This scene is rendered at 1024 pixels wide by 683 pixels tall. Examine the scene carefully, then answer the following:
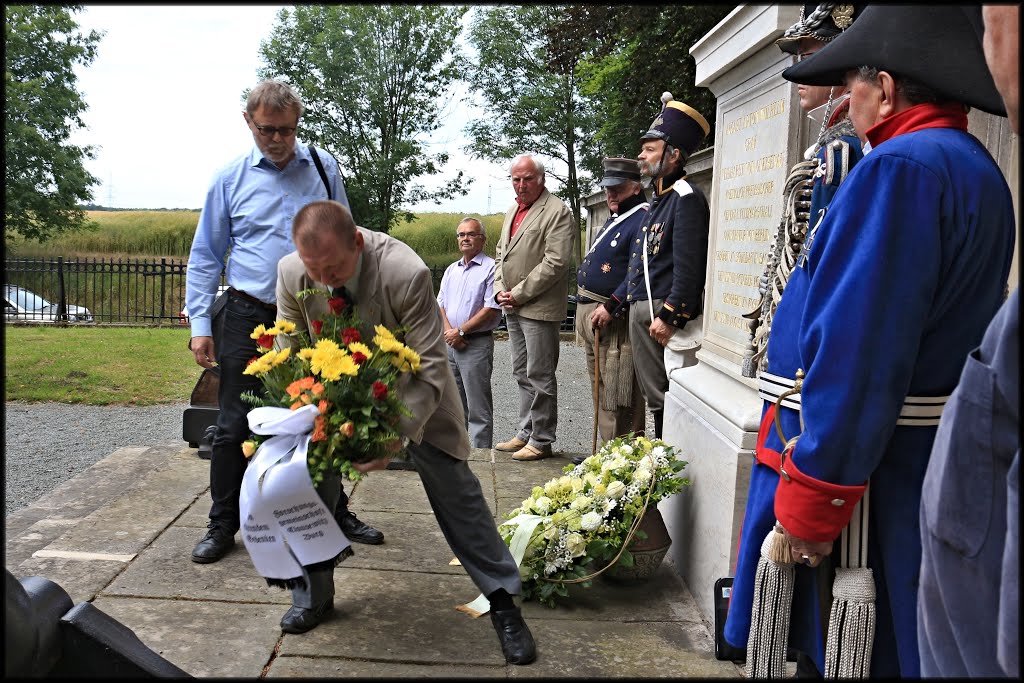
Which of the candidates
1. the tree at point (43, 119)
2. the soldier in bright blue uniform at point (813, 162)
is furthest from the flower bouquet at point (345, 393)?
the tree at point (43, 119)

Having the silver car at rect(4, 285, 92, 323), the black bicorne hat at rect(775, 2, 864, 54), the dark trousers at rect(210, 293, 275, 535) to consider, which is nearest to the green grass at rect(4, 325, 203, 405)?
the silver car at rect(4, 285, 92, 323)

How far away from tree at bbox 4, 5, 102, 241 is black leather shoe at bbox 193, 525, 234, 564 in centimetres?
1585

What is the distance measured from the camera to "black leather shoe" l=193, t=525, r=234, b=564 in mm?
4242

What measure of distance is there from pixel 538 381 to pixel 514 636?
3442 millimetres

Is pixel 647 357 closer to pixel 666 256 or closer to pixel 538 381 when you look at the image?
pixel 666 256

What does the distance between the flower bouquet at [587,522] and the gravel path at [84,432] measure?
341 cm

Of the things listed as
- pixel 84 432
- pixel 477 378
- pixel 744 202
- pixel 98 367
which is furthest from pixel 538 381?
pixel 98 367

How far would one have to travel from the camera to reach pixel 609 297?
623 cm

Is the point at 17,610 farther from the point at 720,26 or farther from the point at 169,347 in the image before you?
the point at 169,347

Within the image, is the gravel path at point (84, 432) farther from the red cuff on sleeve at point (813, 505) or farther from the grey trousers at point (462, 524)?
the red cuff on sleeve at point (813, 505)

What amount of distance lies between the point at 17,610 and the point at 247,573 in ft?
7.12

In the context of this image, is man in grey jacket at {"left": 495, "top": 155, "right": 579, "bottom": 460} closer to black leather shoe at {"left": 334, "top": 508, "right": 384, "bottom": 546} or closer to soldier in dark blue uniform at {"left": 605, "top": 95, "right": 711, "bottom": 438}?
soldier in dark blue uniform at {"left": 605, "top": 95, "right": 711, "bottom": 438}

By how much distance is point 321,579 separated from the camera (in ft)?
11.7

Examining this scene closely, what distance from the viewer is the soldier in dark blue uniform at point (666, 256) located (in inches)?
205
